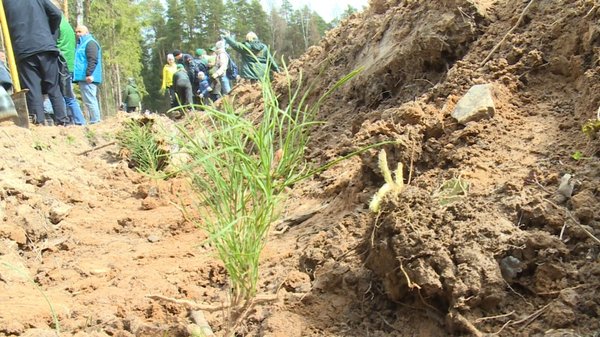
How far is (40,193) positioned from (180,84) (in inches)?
267

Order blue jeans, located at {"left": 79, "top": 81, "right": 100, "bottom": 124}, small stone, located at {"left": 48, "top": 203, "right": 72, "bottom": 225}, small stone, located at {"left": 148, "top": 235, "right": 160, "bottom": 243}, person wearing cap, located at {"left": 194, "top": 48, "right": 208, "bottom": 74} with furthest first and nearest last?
person wearing cap, located at {"left": 194, "top": 48, "right": 208, "bottom": 74}
blue jeans, located at {"left": 79, "top": 81, "right": 100, "bottom": 124}
small stone, located at {"left": 48, "top": 203, "right": 72, "bottom": 225}
small stone, located at {"left": 148, "top": 235, "right": 160, "bottom": 243}

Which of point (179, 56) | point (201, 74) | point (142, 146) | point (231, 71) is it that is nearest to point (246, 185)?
point (142, 146)

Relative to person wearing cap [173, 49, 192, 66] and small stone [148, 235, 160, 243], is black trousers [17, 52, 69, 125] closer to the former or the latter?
small stone [148, 235, 160, 243]

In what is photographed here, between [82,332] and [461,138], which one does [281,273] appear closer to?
[82,332]

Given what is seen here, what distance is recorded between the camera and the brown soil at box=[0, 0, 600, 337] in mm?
1581

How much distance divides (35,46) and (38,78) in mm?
394

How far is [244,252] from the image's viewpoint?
1.61m

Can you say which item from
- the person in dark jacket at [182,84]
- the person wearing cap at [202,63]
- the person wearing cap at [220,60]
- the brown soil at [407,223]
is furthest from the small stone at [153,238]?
the person wearing cap at [202,63]

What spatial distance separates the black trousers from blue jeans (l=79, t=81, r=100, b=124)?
3.68 feet

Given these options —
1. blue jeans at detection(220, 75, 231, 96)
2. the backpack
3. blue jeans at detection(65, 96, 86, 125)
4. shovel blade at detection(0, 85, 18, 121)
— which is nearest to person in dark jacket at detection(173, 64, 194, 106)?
blue jeans at detection(220, 75, 231, 96)

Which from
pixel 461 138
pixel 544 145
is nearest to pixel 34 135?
pixel 461 138

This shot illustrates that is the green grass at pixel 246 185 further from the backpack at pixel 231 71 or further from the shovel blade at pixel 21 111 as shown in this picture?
the backpack at pixel 231 71

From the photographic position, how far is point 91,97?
7.28 meters

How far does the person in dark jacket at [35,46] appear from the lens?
5.52 m
